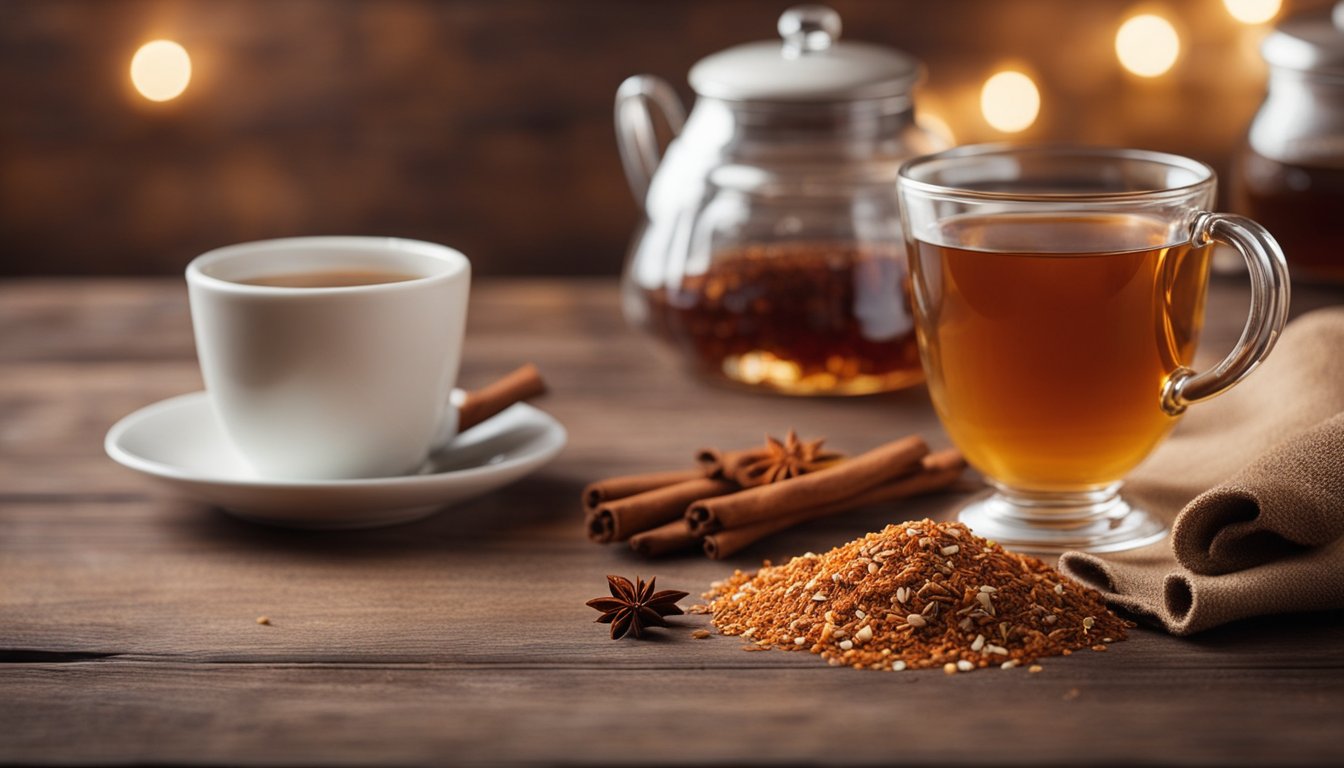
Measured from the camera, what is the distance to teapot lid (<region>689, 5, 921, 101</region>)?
4.83 ft

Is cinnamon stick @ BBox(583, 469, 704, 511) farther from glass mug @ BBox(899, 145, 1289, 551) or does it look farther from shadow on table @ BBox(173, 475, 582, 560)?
glass mug @ BBox(899, 145, 1289, 551)

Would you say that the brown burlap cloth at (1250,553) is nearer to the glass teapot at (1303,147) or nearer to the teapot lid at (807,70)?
the teapot lid at (807,70)

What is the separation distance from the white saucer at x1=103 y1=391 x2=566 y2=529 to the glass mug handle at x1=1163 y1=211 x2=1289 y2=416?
540mm

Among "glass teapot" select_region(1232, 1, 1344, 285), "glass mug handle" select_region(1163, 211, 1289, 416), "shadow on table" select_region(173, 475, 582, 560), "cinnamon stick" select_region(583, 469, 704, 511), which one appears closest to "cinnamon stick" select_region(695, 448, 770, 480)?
"cinnamon stick" select_region(583, 469, 704, 511)

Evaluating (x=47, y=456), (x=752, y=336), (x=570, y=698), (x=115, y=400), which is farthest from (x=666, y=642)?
(x=115, y=400)

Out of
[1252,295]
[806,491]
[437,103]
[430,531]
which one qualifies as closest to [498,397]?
[430,531]

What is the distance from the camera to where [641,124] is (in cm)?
166

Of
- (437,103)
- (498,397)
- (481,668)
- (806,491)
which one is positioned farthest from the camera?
(437,103)

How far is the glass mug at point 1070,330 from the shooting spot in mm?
1067

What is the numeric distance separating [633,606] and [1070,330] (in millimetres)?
396

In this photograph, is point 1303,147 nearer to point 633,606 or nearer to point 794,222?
point 794,222

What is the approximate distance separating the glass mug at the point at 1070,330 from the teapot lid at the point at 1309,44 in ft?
2.30

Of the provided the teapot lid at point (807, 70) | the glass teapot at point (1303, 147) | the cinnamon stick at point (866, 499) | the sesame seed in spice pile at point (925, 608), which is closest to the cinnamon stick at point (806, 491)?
the cinnamon stick at point (866, 499)

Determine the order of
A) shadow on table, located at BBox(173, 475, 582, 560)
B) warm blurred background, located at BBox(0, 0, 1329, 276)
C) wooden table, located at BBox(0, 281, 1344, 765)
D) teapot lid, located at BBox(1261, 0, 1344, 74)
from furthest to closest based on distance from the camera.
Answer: warm blurred background, located at BBox(0, 0, 1329, 276) → teapot lid, located at BBox(1261, 0, 1344, 74) → shadow on table, located at BBox(173, 475, 582, 560) → wooden table, located at BBox(0, 281, 1344, 765)
